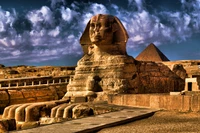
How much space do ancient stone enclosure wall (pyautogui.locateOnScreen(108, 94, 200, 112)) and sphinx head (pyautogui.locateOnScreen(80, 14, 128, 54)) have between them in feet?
21.7

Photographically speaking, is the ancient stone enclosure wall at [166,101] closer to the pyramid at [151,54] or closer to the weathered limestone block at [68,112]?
the weathered limestone block at [68,112]

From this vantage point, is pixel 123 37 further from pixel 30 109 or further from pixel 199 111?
pixel 199 111

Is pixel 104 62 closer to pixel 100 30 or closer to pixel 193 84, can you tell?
pixel 100 30

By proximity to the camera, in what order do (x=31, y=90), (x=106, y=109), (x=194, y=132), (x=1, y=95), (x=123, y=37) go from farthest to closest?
(x=31, y=90)
(x=1, y=95)
(x=123, y=37)
(x=106, y=109)
(x=194, y=132)

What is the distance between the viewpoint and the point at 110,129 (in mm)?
7344

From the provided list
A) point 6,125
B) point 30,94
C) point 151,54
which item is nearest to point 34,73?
point 151,54

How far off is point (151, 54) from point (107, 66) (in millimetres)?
19194

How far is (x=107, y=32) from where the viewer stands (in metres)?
18.7

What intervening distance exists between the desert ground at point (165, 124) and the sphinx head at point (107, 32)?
9473 millimetres

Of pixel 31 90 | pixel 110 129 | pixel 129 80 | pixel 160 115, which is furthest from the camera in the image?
pixel 31 90

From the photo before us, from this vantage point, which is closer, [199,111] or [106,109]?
[199,111]

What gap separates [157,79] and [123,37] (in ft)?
10.4

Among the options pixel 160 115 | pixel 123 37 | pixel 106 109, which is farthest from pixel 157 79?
pixel 160 115

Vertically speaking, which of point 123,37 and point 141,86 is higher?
point 123,37
